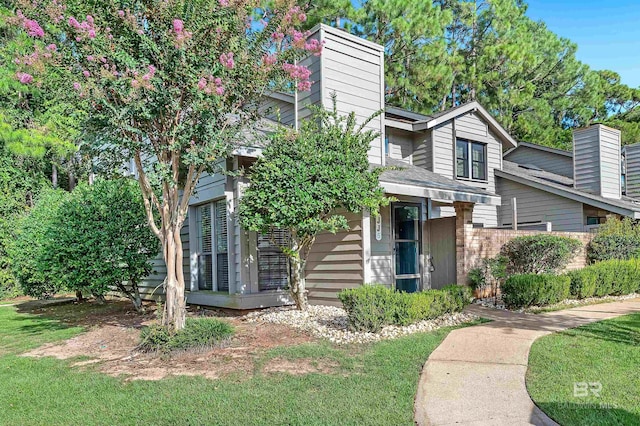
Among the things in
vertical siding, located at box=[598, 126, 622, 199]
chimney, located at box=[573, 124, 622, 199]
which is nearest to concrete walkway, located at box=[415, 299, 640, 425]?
chimney, located at box=[573, 124, 622, 199]

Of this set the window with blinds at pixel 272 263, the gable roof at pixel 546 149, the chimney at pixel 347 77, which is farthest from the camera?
the gable roof at pixel 546 149

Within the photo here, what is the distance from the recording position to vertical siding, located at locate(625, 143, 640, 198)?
55.0ft

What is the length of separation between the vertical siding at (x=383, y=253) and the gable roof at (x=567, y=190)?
8.13 m

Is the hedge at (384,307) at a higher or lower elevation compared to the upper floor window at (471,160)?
lower

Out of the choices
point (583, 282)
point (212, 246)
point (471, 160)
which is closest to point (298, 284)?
point (212, 246)

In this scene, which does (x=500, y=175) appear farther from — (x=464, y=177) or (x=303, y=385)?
(x=303, y=385)

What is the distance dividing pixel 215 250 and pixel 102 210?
8.81ft

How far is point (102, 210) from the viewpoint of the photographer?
9.60 metres

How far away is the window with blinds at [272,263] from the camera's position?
28.6ft

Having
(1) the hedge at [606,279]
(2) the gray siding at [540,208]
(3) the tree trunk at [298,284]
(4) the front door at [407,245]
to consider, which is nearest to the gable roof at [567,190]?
(2) the gray siding at [540,208]

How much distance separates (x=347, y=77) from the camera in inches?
352

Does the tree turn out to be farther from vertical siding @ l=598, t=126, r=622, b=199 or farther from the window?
vertical siding @ l=598, t=126, r=622, b=199

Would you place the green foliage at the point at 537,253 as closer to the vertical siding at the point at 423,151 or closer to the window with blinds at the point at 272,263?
the vertical siding at the point at 423,151

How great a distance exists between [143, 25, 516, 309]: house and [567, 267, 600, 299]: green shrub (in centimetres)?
220
